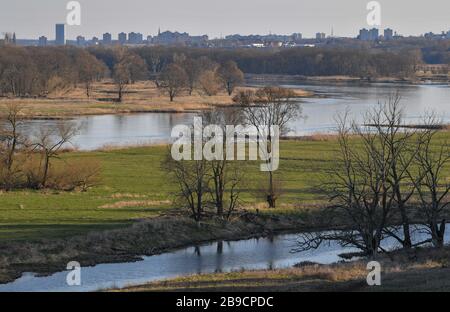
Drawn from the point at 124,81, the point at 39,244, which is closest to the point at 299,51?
the point at 124,81

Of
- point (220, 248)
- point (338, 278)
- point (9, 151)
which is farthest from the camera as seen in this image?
point (9, 151)

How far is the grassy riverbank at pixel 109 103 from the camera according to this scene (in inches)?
2660

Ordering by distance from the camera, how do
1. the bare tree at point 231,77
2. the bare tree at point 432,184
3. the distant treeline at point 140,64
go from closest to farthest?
the bare tree at point 432,184 < the distant treeline at point 140,64 < the bare tree at point 231,77

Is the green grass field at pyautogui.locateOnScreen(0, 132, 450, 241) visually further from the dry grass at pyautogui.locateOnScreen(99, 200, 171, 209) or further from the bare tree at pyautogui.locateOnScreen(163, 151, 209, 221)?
the bare tree at pyautogui.locateOnScreen(163, 151, 209, 221)

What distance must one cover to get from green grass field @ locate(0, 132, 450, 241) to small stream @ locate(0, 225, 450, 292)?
234cm

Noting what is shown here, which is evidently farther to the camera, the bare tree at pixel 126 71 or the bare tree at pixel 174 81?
the bare tree at pixel 126 71

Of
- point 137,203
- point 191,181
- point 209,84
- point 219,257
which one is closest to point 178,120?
point 209,84

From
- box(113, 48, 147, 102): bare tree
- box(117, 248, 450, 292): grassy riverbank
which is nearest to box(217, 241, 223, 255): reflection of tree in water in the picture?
box(117, 248, 450, 292): grassy riverbank

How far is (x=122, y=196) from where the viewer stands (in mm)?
32625

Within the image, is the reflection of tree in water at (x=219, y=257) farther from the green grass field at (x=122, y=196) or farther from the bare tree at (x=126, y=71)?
the bare tree at (x=126, y=71)

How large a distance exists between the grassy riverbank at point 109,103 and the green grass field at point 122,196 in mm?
22266

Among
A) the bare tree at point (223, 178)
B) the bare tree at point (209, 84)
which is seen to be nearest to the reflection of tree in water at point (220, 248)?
the bare tree at point (223, 178)

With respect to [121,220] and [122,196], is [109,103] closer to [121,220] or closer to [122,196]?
[122,196]

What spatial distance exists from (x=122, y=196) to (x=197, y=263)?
906 cm
